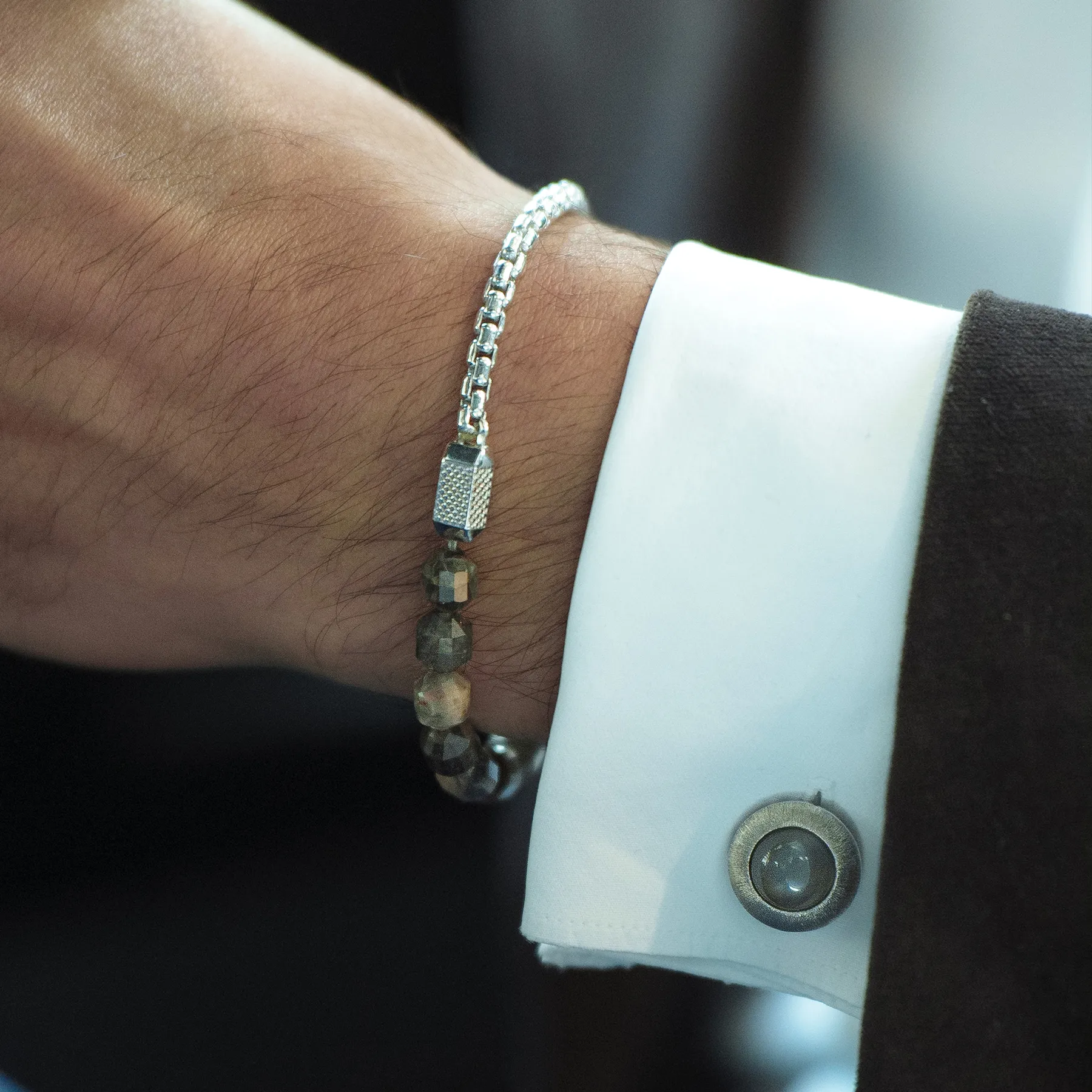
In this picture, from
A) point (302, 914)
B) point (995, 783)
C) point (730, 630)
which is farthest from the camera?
point (302, 914)

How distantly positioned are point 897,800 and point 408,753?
0.55 metres

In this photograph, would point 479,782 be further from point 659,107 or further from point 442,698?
point 659,107

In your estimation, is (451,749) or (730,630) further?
(451,749)

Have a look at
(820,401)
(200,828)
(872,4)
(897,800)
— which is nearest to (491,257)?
(820,401)

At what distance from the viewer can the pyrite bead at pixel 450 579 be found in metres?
0.63

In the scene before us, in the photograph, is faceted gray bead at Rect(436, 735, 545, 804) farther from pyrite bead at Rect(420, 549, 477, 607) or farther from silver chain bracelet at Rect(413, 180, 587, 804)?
pyrite bead at Rect(420, 549, 477, 607)

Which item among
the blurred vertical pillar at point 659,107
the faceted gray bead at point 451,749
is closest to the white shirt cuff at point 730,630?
the faceted gray bead at point 451,749

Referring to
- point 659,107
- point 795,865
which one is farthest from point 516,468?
point 659,107

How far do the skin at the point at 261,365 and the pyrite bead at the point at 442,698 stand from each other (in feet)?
0.06

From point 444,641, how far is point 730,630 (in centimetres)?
19

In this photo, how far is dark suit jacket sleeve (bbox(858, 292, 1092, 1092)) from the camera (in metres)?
0.45

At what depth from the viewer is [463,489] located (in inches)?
23.9

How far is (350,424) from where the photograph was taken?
64 cm

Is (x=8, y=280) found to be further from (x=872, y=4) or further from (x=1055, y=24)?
(x=1055, y=24)
